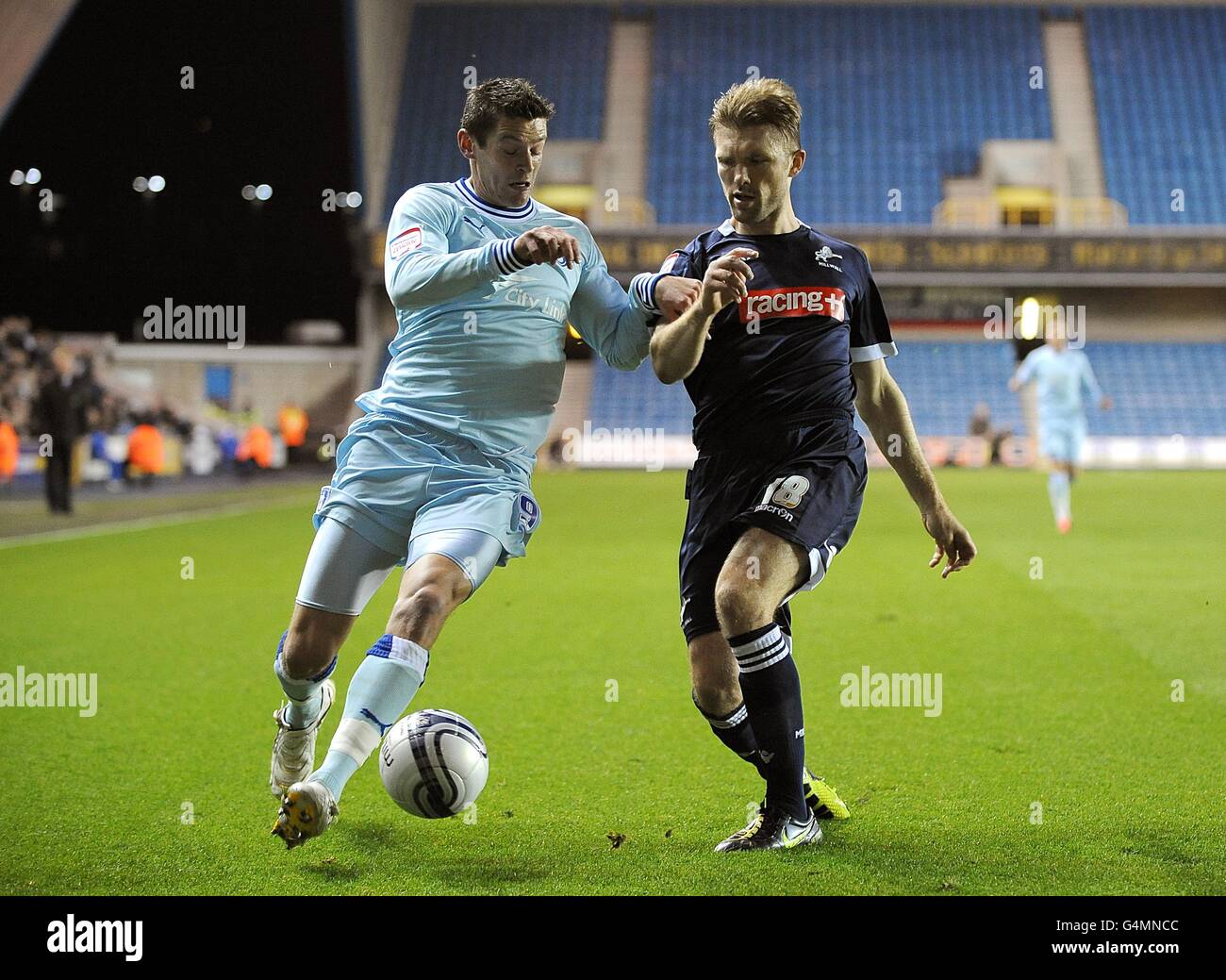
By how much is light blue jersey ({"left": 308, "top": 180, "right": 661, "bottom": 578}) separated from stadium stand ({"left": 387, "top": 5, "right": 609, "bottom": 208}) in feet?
98.4

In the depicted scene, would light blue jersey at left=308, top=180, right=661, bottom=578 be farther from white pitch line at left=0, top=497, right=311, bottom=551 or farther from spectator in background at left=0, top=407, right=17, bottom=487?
spectator in background at left=0, top=407, right=17, bottom=487

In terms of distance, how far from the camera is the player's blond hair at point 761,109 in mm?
3537

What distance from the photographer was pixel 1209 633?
741 cm

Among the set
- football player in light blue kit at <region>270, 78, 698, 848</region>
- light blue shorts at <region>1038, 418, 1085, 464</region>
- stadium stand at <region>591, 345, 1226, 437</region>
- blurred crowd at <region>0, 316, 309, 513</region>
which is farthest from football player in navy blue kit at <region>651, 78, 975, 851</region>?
stadium stand at <region>591, 345, 1226, 437</region>

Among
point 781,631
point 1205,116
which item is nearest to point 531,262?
point 781,631

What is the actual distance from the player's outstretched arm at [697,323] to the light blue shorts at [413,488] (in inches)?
23.3

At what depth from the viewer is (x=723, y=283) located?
3.29 meters

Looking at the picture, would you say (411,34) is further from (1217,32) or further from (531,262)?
(531,262)

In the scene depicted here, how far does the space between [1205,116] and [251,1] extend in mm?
26285

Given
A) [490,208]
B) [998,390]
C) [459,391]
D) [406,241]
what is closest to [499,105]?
[490,208]

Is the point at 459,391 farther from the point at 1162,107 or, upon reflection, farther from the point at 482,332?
the point at 1162,107

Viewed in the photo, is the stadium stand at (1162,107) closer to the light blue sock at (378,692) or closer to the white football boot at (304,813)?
the light blue sock at (378,692)

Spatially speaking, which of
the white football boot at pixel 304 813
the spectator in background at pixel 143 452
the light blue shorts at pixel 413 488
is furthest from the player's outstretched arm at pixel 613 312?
the spectator in background at pixel 143 452
